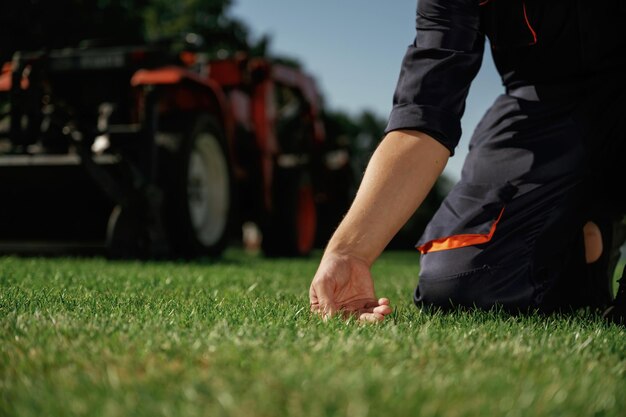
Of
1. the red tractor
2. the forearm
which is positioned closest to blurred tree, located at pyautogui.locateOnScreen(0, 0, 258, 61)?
the red tractor

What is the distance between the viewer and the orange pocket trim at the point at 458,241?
2.47 meters

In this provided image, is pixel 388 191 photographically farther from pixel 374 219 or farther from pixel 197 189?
pixel 197 189

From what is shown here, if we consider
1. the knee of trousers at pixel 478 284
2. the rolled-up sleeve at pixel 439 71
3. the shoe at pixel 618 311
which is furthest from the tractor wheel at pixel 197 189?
the shoe at pixel 618 311

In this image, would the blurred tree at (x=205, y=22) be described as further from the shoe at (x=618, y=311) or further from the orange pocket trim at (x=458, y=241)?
the shoe at (x=618, y=311)

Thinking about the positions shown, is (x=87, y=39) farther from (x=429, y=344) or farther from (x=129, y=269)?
(x=429, y=344)

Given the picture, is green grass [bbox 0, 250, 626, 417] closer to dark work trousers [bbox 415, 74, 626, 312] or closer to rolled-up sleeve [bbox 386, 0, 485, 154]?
dark work trousers [bbox 415, 74, 626, 312]

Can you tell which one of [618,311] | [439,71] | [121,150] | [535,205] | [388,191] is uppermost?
[439,71]

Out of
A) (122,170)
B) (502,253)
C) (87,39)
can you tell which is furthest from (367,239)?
(87,39)

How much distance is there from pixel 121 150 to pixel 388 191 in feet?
9.88

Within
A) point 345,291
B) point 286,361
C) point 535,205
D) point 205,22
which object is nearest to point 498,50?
point 535,205

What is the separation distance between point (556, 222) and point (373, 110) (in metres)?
49.4

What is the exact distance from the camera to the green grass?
1.17m

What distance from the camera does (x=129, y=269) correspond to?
3.82m

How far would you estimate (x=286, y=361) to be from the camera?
4.69 ft
